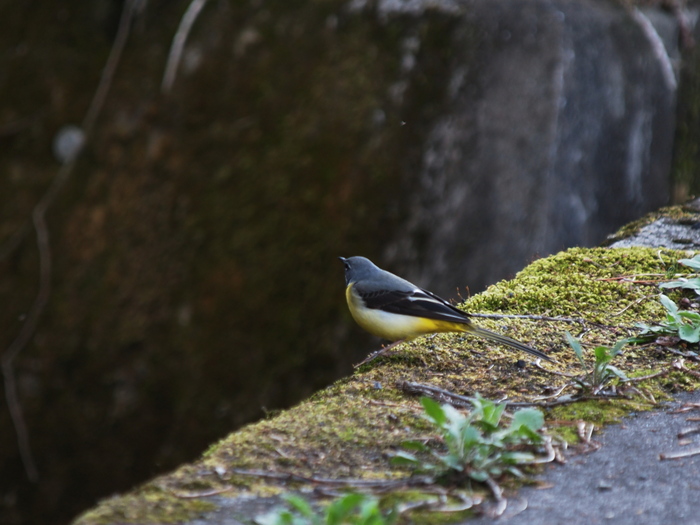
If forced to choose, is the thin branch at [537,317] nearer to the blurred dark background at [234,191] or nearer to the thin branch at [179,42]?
the blurred dark background at [234,191]

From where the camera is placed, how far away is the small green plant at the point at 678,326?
293 centimetres

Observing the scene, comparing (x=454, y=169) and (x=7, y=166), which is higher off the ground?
(x=7, y=166)

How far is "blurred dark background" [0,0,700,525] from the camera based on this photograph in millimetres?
5977

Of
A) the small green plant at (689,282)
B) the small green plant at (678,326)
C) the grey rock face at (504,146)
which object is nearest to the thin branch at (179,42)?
the grey rock face at (504,146)

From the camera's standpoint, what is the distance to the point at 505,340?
3102 millimetres

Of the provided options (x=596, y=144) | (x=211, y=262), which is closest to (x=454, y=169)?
(x=596, y=144)

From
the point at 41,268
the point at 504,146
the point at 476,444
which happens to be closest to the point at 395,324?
the point at 476,444

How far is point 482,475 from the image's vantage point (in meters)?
1.90

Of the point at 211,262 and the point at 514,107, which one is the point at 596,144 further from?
the point at 211,262

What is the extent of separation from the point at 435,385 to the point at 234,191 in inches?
150

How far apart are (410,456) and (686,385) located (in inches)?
49.3

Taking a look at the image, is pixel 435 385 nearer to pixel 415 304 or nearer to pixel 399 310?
pixel 415 304

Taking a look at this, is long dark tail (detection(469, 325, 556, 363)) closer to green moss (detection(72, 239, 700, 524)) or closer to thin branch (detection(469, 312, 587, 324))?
green moss (detection(72, 239, 700, 524))

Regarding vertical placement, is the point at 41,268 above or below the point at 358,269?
above
